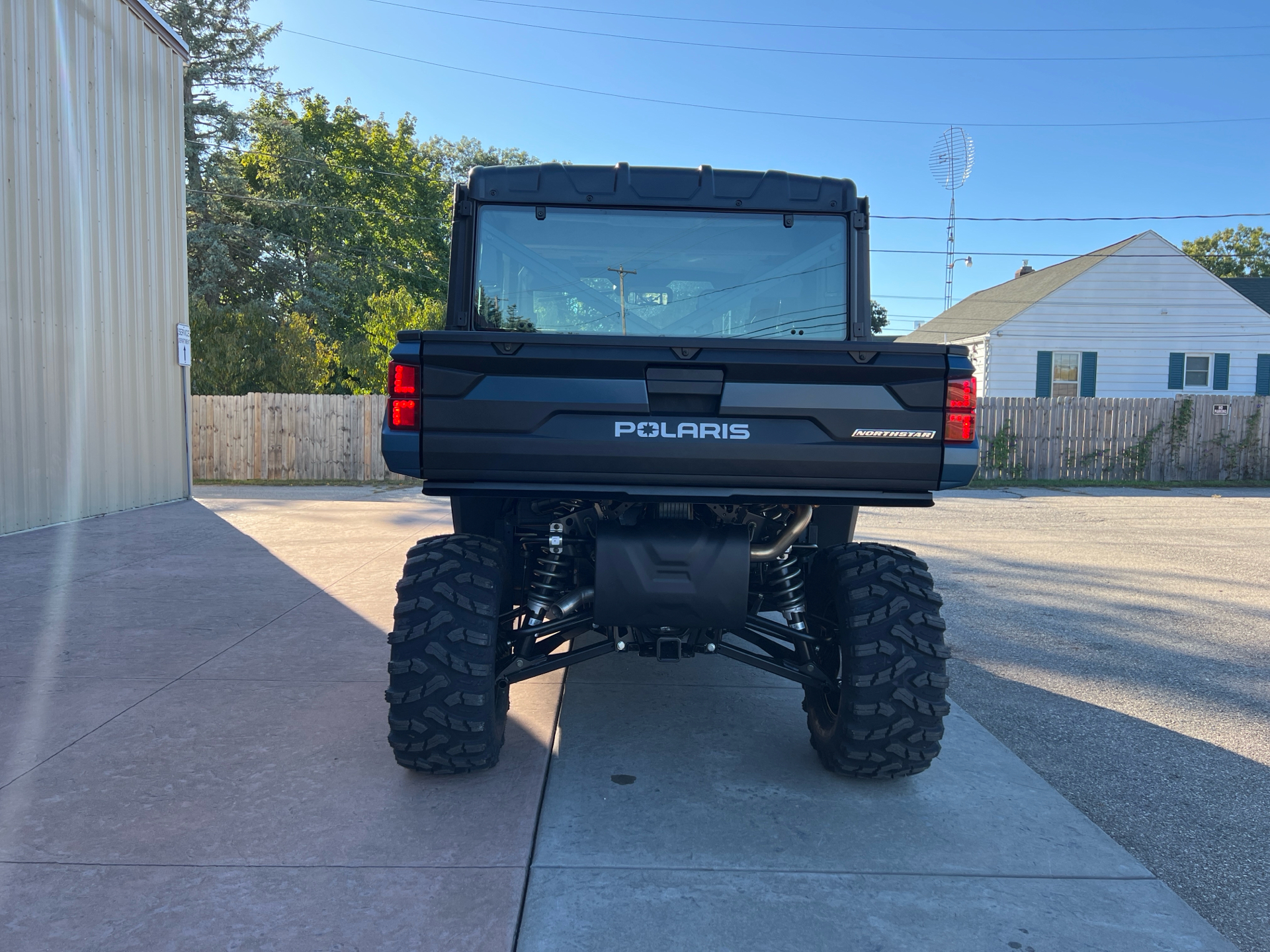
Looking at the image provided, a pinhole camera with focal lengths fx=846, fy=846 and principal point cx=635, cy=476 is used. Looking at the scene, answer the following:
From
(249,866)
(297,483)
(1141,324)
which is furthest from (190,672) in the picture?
(1141,324)

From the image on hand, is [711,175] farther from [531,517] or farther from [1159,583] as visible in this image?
[1159,583]

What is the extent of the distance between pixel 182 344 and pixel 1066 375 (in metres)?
20.5

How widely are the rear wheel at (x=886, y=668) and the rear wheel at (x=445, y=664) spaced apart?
52.4 inches

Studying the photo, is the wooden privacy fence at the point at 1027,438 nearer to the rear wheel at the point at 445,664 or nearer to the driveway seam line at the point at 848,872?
the rear wheel at the point at 445,664

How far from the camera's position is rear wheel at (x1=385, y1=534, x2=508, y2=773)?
309cm

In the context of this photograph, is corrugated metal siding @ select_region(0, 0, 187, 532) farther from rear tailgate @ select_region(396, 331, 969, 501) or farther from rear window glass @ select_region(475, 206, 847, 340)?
rear tailgate @ select_region(396, 331, 969, 501)

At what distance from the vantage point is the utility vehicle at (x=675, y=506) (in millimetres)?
3006

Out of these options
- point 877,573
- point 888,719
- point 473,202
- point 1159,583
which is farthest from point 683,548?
point 1159,583

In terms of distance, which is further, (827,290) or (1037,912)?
(827,290)

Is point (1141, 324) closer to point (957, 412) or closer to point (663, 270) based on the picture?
point (663, 270)

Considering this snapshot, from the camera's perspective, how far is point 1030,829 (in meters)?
3.00

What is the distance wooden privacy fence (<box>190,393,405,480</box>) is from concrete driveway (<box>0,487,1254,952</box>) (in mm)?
11898

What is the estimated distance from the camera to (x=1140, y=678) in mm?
4820

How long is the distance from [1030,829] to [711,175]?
2933mm
